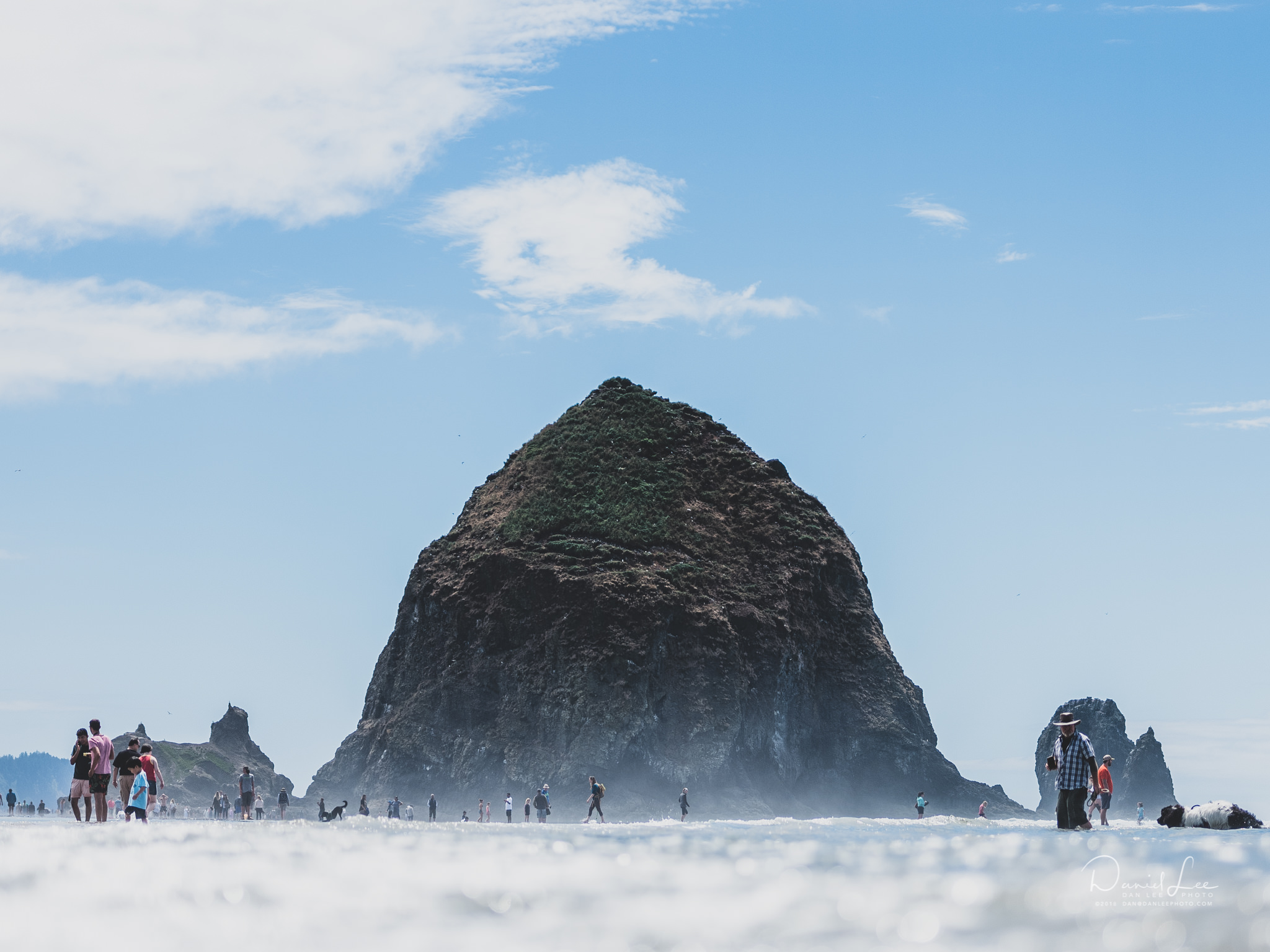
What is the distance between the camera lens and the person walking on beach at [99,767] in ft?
76.3

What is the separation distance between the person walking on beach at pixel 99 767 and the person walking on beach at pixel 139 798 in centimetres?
46

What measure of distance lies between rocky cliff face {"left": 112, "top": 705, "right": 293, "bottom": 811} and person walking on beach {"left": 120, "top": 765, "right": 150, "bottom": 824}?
98.6 metres

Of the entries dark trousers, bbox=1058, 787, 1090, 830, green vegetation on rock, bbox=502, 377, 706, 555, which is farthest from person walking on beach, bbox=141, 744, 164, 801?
green vegetation on rock, bbox=502, 377, 706, 555

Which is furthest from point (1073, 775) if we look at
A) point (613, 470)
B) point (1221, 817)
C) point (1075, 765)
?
point (613, 470)

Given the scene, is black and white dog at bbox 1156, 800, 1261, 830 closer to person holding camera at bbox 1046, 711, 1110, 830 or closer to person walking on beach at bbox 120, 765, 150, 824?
person holding camera at bbox 1046, 711, 1110, 830

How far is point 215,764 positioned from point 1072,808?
13634cm

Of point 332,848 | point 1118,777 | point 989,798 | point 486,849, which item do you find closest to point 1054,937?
point 486,849

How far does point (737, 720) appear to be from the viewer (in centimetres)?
7262

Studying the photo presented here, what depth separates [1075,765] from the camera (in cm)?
1819

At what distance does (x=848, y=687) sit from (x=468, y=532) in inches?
1125

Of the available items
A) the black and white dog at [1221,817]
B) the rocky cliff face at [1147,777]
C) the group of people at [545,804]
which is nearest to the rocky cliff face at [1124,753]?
the rocky cliff face at [1147,777]

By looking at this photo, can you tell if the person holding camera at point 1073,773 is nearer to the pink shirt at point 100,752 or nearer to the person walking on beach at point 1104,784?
the person walking on beach at point 1104,784

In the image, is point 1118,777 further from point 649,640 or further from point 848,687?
point 649,640
